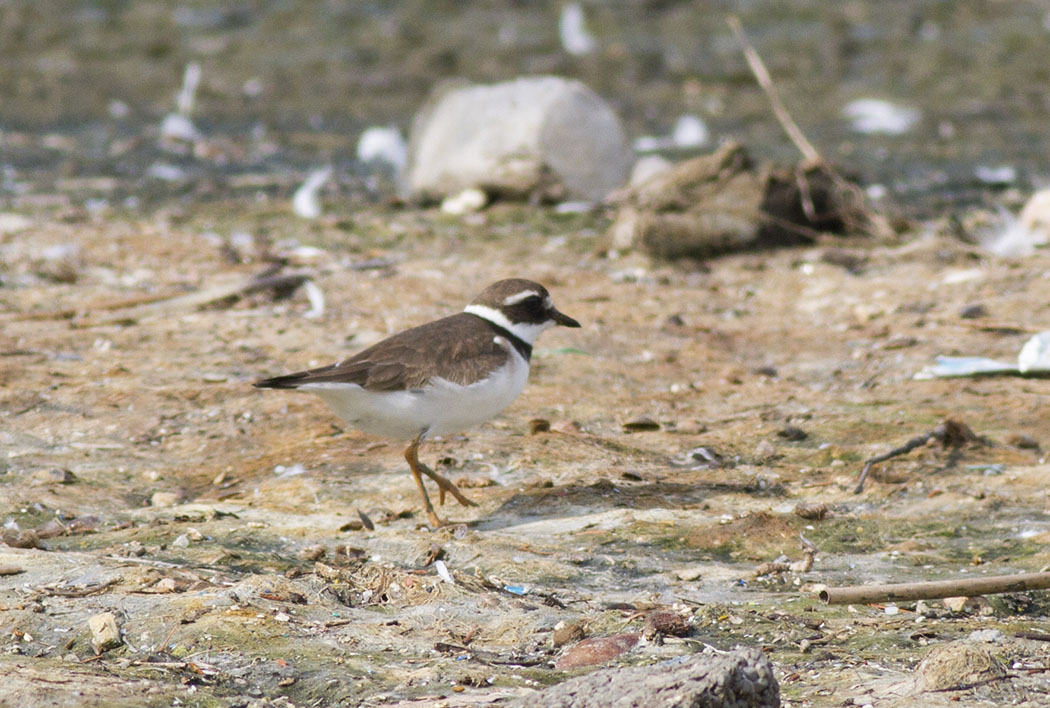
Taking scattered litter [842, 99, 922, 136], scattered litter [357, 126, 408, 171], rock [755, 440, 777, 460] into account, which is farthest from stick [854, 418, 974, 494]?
scattered litter [842, 99, 922, 136]

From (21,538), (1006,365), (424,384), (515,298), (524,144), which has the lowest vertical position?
(1006,365)

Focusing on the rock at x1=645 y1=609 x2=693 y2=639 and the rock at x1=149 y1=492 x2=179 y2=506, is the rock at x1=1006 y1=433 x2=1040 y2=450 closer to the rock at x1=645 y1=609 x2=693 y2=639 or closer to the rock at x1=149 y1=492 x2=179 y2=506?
the rock at x1=645 y1=609 x2=693 y2=639

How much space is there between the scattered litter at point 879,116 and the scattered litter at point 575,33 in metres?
3.39

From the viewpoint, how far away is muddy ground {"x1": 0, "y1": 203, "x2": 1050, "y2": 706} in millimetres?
3811

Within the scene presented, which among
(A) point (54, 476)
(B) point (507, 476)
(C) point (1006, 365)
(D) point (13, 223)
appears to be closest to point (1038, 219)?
(C) point (1006, 365)

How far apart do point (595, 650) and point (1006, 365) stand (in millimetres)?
3504

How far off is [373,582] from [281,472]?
1.28 metres

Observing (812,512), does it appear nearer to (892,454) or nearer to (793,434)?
(892,454)

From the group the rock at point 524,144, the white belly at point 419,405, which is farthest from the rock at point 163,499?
the rock at point 524,144

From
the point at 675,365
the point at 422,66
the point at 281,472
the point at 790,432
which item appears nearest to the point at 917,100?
the point at 422,66

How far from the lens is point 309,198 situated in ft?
32.6

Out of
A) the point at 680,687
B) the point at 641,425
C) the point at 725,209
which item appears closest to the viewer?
the point at 680,687

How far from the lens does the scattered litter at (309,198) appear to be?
32.3ft

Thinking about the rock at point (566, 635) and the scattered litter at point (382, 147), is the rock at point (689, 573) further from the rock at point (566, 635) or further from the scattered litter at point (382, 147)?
the scattered litter at point (382, 147)
